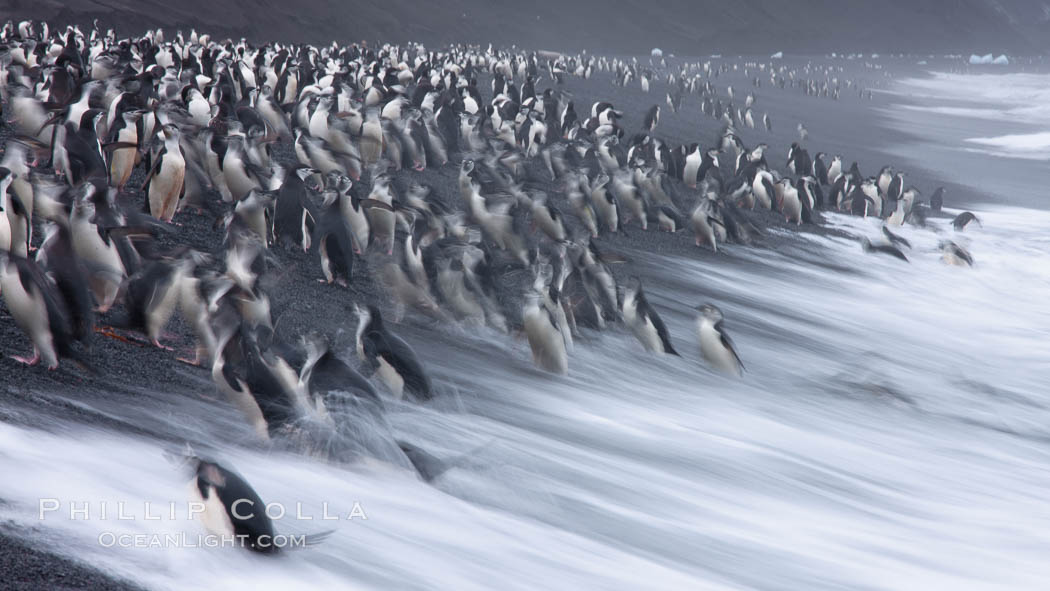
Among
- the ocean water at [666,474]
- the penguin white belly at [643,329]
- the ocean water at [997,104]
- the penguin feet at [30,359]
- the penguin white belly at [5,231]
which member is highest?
the ocean water at [997,104]

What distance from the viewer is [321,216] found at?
6.55m

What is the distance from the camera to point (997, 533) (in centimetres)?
515

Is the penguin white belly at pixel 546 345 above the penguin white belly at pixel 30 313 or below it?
below

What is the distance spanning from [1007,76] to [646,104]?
164 feet

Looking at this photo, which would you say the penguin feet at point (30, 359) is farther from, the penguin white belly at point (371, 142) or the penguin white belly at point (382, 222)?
the penguin white belly at point (371, 142)

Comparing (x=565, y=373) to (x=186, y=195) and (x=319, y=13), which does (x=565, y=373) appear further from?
(x=319, y=13)

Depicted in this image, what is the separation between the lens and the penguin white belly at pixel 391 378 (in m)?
4.87

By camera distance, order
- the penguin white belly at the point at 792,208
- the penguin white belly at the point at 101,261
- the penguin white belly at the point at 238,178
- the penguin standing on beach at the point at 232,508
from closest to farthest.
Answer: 1. the penguin standing on beach at the point at 232,508
2. the penguin white belly at the point at 101,261
3. the penguin white belly at the point at 238,178
4. the penguin white belly at the point at 792,208

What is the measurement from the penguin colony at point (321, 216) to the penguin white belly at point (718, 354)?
→ 1cm

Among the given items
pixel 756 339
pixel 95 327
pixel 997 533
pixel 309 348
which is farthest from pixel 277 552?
pixel 756 339

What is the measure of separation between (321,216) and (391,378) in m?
1.95

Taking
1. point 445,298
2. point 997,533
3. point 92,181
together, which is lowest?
point 997,533

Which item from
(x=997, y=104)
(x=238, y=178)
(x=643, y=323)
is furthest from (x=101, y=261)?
(x=997, y=104)

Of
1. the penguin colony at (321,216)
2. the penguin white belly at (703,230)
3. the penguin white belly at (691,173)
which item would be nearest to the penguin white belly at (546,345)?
the penguin colony at (321,216)
